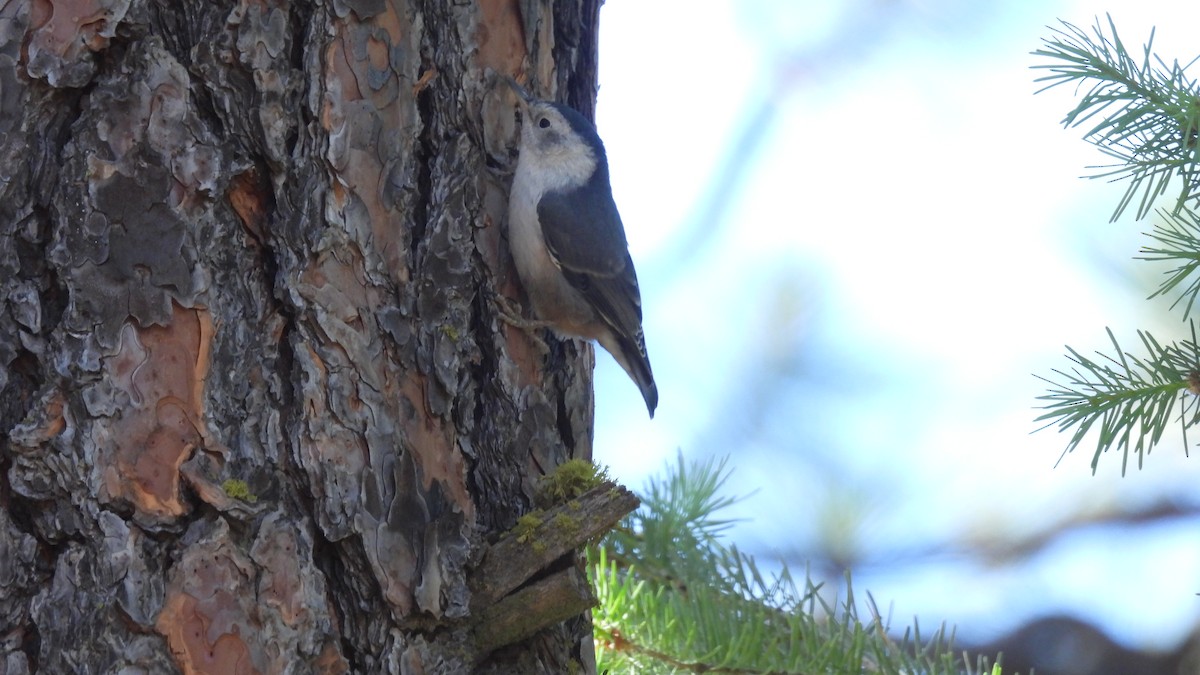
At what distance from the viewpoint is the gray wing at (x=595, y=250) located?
2672 millimetres

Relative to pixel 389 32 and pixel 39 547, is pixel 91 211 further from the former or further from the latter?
pixel 389 32

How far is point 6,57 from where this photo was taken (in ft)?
4.87

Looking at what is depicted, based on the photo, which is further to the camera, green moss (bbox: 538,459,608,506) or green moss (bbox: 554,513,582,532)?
green moss (bbox: 538,459,608,506)

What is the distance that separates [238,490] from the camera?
150 cm

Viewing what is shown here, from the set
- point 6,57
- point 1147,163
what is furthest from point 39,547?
point 1147,163

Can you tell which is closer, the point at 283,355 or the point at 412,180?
the point at 283,355

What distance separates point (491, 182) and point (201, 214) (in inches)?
26.8

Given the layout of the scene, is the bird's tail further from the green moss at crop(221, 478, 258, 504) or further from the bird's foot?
the green moss at crop(221, 478, 258, 504)

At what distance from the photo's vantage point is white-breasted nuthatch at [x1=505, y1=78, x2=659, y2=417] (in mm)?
2275

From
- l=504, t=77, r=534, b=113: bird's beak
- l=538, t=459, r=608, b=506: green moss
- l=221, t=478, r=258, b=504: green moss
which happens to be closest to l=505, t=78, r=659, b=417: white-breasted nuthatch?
l=504, t=77, r=534, b=113: bird's beak

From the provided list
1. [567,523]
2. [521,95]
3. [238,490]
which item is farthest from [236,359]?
[521,95]

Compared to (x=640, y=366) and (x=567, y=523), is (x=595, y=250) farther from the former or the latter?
(x=567, y=523)

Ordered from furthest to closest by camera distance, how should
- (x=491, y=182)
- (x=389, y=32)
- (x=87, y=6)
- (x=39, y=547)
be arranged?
(x=491, y=182)
(x=389, y=32)
(x=87, y=6)
(x=39, y=547)

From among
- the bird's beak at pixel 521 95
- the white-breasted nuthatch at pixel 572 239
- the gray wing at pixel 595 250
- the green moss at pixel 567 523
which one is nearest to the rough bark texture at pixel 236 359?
the green moss at pixel 567 523
